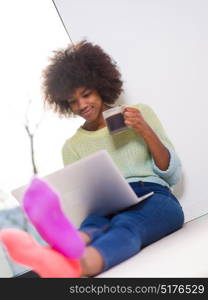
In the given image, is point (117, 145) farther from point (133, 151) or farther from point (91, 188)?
point (91, 188)

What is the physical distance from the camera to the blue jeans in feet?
2.94

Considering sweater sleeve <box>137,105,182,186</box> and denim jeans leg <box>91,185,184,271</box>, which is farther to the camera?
sweater sleeve <box>137,105,182,186</box>

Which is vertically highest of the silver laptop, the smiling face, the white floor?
the smiling face

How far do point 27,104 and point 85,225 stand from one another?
29.1 inches

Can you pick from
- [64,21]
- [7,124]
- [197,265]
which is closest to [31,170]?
[7,124]

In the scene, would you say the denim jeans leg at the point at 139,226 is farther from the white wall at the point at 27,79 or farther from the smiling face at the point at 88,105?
the white wall at the point at 27,79


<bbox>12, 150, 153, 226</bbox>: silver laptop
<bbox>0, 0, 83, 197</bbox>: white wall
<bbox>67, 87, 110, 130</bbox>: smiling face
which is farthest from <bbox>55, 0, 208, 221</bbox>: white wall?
<bbox>12, 150, 153, 226</bbox>: silver laptop

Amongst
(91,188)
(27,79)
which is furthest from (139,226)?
(27,79)

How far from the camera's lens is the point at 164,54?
5.61ft

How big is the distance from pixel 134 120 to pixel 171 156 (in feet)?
0.57

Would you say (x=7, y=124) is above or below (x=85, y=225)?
above

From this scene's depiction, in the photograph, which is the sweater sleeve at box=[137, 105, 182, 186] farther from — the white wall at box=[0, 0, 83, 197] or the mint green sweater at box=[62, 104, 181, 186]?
the white wall at box=[0, 0, 83, 197]

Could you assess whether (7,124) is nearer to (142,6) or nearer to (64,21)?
(64,21)

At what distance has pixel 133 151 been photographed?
1.40 metres
